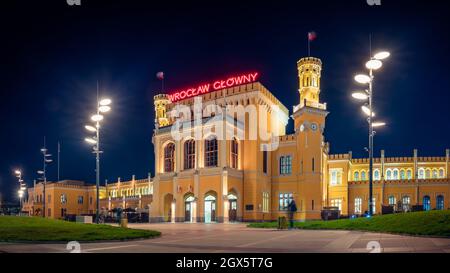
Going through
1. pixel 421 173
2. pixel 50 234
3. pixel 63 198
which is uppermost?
pixel 421 173

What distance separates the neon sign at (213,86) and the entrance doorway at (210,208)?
14088mm

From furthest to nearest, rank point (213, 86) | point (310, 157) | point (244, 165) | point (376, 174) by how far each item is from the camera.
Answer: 1. point (376, 174)
2. point (213, 86)
3. point (244, 165)
4. point (310, 157)

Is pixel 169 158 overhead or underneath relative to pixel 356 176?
overhead

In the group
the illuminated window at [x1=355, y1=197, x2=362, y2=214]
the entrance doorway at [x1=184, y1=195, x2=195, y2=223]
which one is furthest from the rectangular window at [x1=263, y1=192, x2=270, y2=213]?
the illuminated window at [x1=355, y1=197, x2=362, y2=214]

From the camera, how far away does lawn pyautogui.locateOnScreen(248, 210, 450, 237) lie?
15664mm

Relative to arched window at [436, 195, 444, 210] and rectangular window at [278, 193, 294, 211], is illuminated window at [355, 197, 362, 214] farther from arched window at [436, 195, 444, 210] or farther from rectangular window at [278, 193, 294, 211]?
rectangular window at [278, 193, 294, 211]

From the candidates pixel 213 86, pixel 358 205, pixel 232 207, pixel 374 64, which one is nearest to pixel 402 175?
pixel 358 205

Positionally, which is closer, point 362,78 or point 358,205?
point 362,78

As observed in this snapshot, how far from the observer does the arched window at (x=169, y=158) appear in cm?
5284

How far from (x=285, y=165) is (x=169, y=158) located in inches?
556

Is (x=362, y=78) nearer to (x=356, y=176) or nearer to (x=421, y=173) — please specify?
(x=356, y=176)

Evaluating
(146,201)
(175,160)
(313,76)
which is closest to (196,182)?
(175,160)

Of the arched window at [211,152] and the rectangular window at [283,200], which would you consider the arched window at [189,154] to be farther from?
the rectangular window at [283,200]

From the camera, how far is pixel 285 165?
53.2 metres
